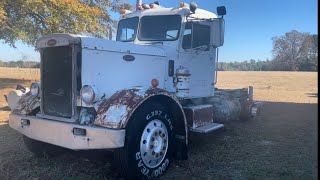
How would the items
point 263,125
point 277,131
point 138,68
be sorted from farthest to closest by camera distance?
point 263,125 < point 277,131 < point 138,68

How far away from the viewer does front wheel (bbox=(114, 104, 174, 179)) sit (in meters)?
4.89

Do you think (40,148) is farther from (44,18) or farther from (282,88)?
(282,88)

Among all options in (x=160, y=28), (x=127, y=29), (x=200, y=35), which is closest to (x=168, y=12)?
(x=160, y=28)

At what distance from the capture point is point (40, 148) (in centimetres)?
620

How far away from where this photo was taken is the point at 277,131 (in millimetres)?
9195

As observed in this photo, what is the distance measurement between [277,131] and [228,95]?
5.21 ft

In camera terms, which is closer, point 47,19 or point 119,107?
point 119,107

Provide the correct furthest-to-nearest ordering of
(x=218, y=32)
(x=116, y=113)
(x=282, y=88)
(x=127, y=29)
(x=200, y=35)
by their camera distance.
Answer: (x=282, y=88), (x=127, y=29), (x=200, y=35), (x=218, y=32), (x=116, y=113)

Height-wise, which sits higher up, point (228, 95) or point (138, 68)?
point (138, 68)

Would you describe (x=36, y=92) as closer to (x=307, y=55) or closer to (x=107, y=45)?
(x=107, y=45)

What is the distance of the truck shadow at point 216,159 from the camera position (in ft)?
17.8

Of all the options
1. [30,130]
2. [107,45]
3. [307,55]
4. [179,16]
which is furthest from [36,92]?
[307,55]

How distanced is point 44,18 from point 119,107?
16130 millimetres

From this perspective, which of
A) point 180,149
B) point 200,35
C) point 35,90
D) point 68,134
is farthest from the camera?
point 200,35
